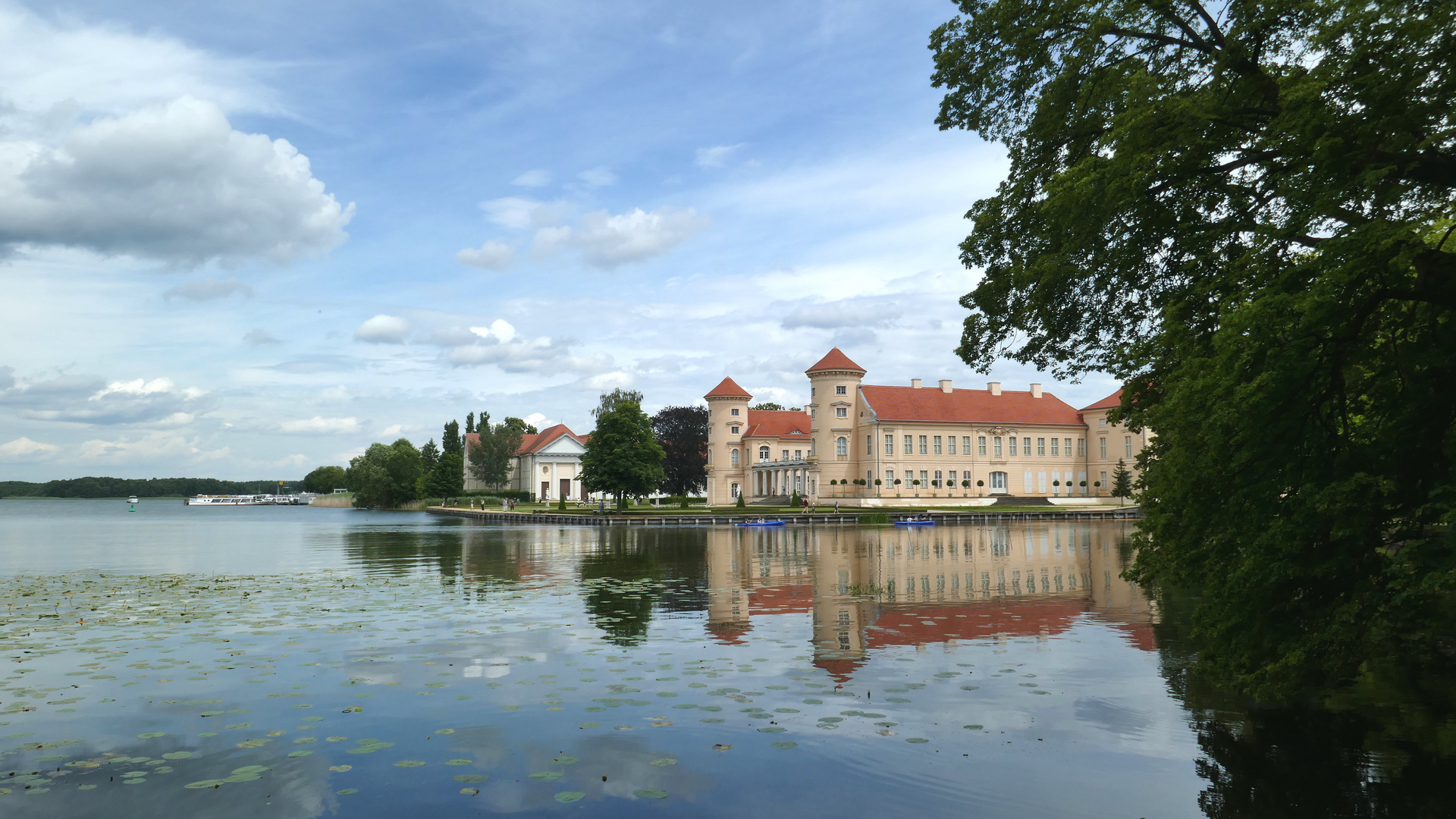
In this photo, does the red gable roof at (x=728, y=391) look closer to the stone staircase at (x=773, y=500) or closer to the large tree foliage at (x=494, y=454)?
the stone staircase at (x=773, y=500)

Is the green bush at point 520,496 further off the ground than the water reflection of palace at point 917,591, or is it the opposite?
the green bush at point 520,496

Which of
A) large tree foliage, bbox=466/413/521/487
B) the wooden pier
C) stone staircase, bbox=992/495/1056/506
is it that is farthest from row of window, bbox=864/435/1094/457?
large tree foliage, bbox=466/413/521/487

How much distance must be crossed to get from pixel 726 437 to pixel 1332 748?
80862mm

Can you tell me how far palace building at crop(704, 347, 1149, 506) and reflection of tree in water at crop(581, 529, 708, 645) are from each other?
4028 cm

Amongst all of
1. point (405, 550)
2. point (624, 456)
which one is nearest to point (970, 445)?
point (624, 456)

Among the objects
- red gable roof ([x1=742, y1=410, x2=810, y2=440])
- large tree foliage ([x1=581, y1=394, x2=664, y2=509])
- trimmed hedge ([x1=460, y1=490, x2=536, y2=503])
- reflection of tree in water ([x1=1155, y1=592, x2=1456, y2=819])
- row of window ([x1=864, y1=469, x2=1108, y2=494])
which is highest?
red gable roof ([x1=742, y1=410, x2=810, y2=440])

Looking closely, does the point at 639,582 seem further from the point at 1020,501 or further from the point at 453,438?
the point at 453,438

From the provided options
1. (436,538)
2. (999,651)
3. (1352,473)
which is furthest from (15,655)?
(436,538)

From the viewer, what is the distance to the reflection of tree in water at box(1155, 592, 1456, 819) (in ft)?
22.7

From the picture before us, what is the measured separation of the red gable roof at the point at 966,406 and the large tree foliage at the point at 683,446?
20.3 metres

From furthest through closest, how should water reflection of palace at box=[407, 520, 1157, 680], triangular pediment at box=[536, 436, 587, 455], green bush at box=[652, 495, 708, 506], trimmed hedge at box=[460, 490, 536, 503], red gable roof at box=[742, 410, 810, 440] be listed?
triangular pediment at box=[536, 436, 587, 455]
trimmed hedge at box=[460, 490, 536, 503]
green bush at box=[652, 495, 708, 506]
red gable roof at box=[742, 410, 810, 440]
water reflection of palace at box=[407, 520, 1157, 680]

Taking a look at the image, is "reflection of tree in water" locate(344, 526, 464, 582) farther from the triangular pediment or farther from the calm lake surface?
the triangular pediment

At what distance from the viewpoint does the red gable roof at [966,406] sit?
275 feet

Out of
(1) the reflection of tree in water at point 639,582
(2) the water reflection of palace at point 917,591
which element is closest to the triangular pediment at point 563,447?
(1) the reflection of tree in water at point 639,582
